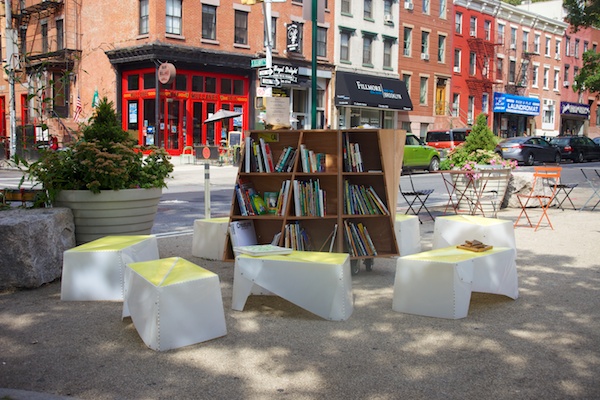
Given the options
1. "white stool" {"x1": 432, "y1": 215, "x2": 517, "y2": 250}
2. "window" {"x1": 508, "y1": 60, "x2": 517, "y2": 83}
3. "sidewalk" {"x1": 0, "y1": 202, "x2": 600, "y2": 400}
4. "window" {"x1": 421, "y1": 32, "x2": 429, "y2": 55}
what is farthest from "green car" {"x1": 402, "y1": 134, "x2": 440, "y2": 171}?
"window" {"x1": 508, "y1": 60, "x2": 517, "y2": 83}

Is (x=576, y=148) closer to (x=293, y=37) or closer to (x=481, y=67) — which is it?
(x=481, y=67)

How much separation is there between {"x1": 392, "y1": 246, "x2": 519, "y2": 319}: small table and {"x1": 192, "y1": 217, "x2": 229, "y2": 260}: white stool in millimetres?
2819

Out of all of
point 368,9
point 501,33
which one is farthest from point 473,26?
point 368,9

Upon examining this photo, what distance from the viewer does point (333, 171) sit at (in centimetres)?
720

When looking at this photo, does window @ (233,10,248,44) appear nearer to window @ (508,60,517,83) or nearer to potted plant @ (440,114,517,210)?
potted plant @ (440,114,517,210)

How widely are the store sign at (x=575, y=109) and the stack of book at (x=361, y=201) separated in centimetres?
5567

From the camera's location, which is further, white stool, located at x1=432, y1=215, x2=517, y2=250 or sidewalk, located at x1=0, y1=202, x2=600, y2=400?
white stool, located at x1=432, y1=215, x2=517, y2=250

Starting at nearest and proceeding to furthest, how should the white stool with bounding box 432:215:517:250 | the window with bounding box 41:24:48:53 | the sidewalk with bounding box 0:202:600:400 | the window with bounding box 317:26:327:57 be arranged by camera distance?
the sidewalk with bounding box 0:202:600:400 → the white stool with bounding box 432:215:517:250 → the window with bounding box 41:24:48:53 → the window with bounding box 317:26:327:57

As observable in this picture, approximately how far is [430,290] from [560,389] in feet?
5.48

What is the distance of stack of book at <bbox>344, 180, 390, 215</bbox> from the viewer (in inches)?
281

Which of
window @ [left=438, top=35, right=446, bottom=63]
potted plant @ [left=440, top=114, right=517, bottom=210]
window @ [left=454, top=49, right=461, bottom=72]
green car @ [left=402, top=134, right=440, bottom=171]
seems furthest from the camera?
window @ [left=454, top=49, right=461, bottom=72]

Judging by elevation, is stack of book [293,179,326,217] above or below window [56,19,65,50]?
below

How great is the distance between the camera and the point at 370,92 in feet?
128

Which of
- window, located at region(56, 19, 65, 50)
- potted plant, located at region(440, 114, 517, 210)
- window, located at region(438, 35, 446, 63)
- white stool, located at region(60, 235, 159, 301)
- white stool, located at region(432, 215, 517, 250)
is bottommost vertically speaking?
white stool, located at region(60, 235, 159, 301)
